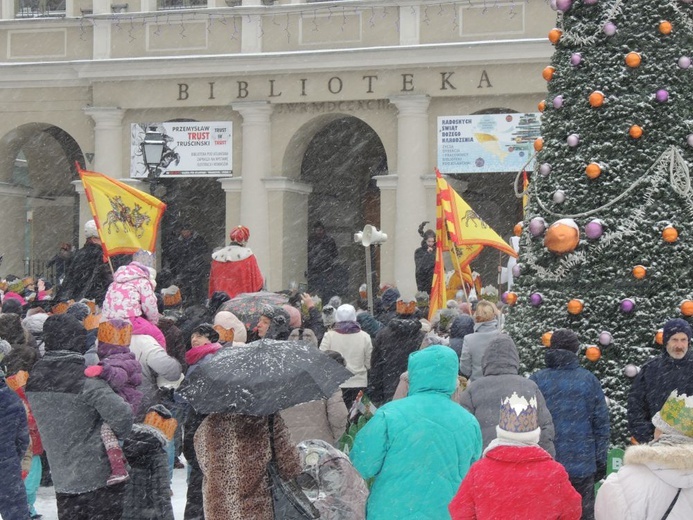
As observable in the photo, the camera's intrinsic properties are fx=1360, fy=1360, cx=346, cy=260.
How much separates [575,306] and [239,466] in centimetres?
325

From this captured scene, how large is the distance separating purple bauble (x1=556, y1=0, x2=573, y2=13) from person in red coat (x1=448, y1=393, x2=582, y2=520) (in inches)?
165

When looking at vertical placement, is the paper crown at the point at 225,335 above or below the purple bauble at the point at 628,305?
below

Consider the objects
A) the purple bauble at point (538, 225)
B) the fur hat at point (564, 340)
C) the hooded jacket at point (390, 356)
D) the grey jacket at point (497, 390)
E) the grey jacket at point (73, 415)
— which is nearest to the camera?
the grey jacket at point (497, 390)

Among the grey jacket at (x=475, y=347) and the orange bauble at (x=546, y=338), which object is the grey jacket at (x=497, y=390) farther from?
the grey jacket at (x=475, y=347)

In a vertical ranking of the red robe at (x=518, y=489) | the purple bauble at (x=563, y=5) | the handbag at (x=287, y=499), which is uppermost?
the purple bauble at (x=563, y=5)

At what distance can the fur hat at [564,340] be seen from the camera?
7867 millimetres

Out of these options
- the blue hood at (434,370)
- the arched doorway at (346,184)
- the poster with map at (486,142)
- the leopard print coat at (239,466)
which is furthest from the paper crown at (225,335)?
the arched doorway at (346,184)

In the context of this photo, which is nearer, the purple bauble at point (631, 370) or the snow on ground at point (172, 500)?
the purple bauble at point (631, 370)

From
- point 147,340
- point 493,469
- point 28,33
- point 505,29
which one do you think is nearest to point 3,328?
point 147,340

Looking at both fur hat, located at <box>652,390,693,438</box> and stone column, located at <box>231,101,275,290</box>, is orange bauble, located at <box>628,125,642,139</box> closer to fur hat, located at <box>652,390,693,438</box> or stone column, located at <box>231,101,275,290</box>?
fur hat, located at <box>652,390,693,438</box>

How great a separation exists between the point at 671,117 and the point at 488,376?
7.68ft

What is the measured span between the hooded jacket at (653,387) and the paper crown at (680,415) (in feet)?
9.14

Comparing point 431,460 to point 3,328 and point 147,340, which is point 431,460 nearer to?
point 147,340

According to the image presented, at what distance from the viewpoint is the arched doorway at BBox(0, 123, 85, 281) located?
2736cm
